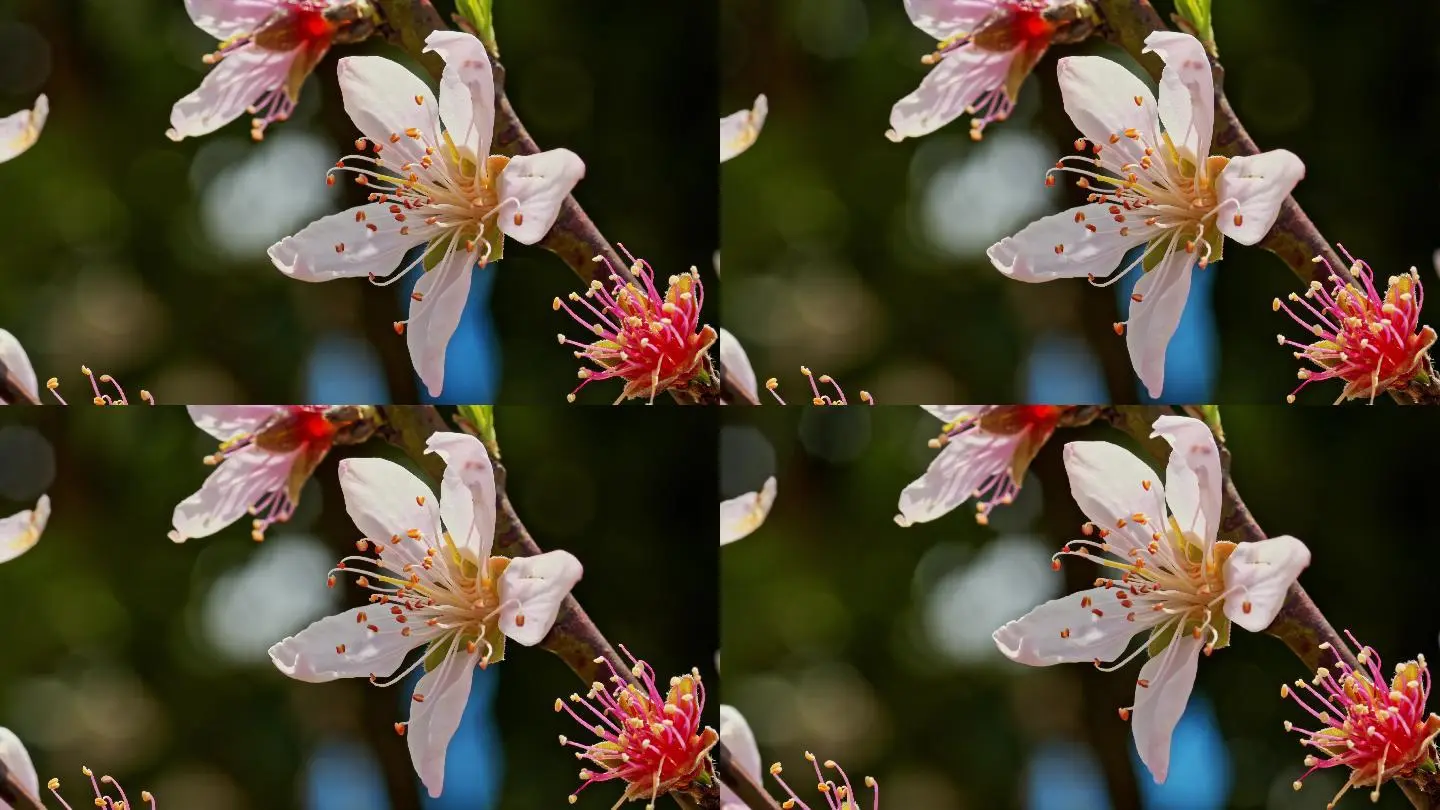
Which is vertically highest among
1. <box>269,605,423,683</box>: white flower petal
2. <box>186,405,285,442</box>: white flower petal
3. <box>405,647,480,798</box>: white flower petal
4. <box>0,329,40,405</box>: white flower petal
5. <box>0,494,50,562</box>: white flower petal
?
<box>0,329,40,405</box>: white flower petal

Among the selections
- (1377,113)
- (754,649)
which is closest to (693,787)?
(754,649)

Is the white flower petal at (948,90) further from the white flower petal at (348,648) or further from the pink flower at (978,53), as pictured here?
the white flower petal at (348,648)

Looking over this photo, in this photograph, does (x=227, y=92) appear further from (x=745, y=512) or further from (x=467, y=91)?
(x=745, y=512)

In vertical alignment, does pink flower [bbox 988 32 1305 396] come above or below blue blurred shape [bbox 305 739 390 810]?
above

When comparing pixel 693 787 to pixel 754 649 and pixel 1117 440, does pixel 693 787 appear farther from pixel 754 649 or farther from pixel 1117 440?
pixel 1117 440

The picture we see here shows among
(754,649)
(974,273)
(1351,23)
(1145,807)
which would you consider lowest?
(1145,807)

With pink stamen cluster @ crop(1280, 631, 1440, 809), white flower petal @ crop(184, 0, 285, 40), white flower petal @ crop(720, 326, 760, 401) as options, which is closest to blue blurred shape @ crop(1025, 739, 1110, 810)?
pink stamen cluster @ crop(1280, 631, 1440, 809)

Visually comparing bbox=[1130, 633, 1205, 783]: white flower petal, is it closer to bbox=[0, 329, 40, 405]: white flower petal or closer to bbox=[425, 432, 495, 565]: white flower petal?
bbox=[425, 432, 495, 565]: white flower petal
